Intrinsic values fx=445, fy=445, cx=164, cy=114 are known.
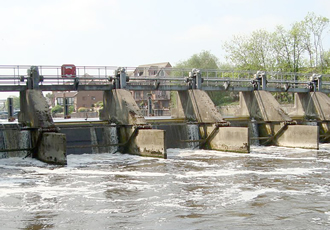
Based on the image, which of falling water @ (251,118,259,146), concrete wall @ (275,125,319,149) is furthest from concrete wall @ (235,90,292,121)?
concrete wall @ (275,125,319,149)

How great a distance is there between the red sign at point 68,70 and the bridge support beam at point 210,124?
7.20m

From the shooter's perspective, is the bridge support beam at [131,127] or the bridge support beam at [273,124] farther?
the bridge support beam at [273,124]

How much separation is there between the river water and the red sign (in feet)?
25.0

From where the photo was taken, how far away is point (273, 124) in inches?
1126

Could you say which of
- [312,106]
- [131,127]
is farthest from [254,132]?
[131,127]

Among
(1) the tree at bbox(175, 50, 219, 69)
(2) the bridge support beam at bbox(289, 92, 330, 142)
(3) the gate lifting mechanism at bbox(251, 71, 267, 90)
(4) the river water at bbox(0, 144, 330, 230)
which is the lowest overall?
(4) the river water at bbox(0, 144, 330, 230)

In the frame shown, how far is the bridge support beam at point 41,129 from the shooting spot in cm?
1978

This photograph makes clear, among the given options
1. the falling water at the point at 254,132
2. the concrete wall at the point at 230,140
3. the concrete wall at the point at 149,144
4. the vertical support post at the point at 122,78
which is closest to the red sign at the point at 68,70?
the vertical support post at the point at 122,78

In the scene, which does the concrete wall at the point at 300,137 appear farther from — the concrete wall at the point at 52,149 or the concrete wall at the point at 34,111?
the concrete wall at the point at 34,111

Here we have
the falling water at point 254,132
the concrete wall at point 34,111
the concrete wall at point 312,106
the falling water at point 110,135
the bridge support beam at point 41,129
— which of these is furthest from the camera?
the concrete wall at point 312,106

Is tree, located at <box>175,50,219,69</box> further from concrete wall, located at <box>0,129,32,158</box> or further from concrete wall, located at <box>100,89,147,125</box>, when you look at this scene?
concrete wall, located at <box>0,129,32,158</box>

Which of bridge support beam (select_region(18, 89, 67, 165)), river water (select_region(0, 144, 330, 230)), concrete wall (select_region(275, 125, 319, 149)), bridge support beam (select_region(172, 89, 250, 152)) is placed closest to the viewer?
river water (select_region(0, 144, 330, 230))

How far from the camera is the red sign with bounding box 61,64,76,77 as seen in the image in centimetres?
2756

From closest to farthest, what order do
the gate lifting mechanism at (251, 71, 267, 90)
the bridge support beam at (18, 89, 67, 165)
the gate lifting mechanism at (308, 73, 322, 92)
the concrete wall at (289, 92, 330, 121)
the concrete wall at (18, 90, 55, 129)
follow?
the bridge support beam at (18, 89, 67, 165)
the concrete wall at (18, 90, 55, 129)
the gate lifting mechanism at (251, 71, 267, 90)
the concrete wall at (289, 92, 330, 121)
the gate lifting mechanism at (308, 73, 322, 92)
